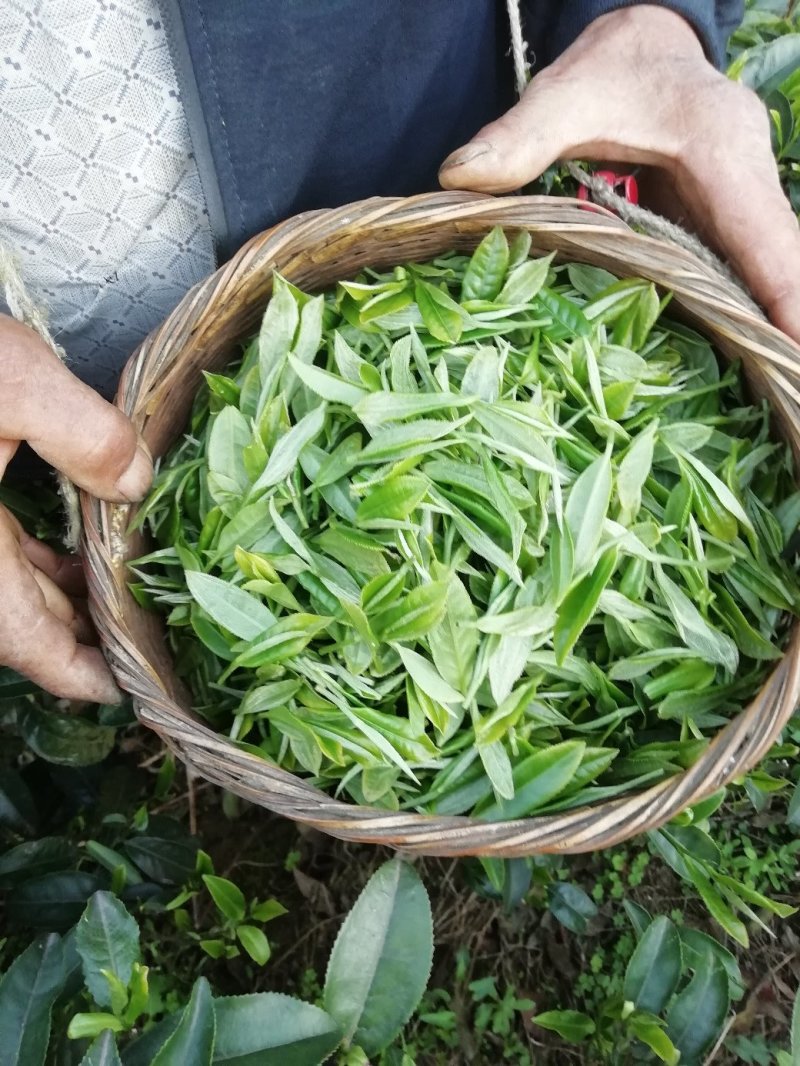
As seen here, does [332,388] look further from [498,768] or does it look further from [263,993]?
[263,993]

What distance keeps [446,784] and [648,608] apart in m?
0.19

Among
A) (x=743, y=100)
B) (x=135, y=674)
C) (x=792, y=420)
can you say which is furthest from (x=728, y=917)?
(x=743, y=100)

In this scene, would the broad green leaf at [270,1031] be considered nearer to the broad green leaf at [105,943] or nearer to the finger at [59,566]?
the broad green leaf at [105,943]

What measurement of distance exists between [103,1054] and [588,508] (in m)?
0.43

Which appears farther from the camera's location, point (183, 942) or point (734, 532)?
point (183, 942)

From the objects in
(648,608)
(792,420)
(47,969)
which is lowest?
(47,969)

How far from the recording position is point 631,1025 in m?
0.62

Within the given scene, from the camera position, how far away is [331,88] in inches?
25.5

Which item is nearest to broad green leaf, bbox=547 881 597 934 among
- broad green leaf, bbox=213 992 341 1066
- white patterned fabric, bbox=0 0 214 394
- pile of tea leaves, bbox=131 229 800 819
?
pile of tea leaves, bbox=131 229 800 819

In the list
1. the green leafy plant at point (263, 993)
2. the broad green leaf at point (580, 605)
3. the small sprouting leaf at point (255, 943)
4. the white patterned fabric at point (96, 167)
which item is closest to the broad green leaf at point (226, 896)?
the small sprouting leaf at point (255, 943)

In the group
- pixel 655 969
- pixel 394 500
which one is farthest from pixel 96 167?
pixel 655 969

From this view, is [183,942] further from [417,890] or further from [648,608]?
[648,608]

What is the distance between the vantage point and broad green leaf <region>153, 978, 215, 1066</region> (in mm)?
449

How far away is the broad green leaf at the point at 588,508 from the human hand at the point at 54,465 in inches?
12.4
